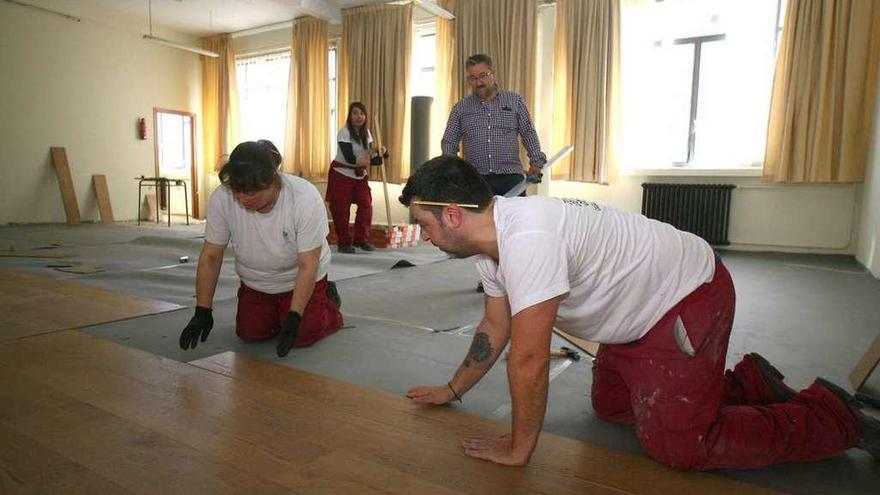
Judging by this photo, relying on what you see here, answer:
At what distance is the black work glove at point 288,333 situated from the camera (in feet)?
6.19

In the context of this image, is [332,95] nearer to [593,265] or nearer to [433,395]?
[433,395]

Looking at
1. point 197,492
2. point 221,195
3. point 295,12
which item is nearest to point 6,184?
point 295,12

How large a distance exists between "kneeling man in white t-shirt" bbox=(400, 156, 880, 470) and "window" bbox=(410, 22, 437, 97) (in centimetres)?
638

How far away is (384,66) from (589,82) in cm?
275

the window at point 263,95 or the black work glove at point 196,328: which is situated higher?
the window at point 263,95

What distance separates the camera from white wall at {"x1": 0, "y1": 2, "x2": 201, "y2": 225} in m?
7.18

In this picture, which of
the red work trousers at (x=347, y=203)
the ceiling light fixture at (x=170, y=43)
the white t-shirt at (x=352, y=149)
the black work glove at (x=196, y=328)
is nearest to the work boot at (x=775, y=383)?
the black work glove at (x=196, y=328)

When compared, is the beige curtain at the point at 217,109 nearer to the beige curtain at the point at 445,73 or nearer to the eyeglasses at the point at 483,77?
the beige curtain at the point at 445,73

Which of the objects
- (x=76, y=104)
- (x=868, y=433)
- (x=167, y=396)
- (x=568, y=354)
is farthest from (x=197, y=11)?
(x=868, y=433)

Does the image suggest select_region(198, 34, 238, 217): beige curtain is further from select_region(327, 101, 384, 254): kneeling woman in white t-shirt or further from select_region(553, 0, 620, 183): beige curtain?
select_region(553, 0, 620, 183): beige curtain

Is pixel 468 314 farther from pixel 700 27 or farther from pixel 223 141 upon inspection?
pixel 223 141

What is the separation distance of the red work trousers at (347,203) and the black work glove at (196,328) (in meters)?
3.16

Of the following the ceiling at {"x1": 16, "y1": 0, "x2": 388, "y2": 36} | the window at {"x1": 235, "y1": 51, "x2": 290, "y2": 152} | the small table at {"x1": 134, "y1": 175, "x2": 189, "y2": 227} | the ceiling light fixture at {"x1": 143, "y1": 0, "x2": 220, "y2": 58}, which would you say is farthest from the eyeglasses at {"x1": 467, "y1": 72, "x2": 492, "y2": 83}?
the small table at {"x1": 134, "y1": 175, "x2": 189, "y2": 227}

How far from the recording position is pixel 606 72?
5.79m
